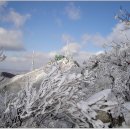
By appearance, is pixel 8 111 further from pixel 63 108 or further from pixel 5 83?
pixel 5 83

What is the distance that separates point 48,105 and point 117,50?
14.4 ft

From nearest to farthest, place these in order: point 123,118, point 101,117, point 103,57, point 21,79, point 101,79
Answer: point 101,117
point 123,118
point 101,79
point 103,57
point 21,79

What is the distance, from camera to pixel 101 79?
863 cm

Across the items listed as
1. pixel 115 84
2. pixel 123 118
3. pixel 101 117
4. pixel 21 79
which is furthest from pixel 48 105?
pixel 21 79

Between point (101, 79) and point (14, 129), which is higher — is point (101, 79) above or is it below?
above

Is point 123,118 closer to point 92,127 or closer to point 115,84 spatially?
point 92,127

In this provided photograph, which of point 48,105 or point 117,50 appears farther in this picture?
point 117,50

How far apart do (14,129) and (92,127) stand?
1.12 m

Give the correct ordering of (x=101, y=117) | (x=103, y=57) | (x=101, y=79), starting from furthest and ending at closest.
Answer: (x=103, y=57) < (x=101, y=79) < (x=101, y=117)

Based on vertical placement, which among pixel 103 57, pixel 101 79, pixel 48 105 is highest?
pixel 103 57

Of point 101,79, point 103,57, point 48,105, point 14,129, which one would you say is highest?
point 103,57

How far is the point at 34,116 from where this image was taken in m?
4.99

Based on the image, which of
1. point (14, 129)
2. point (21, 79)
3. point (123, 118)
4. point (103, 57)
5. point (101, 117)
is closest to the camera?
point (14, 129)

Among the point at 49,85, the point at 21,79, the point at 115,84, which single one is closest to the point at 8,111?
the point at 49,85
